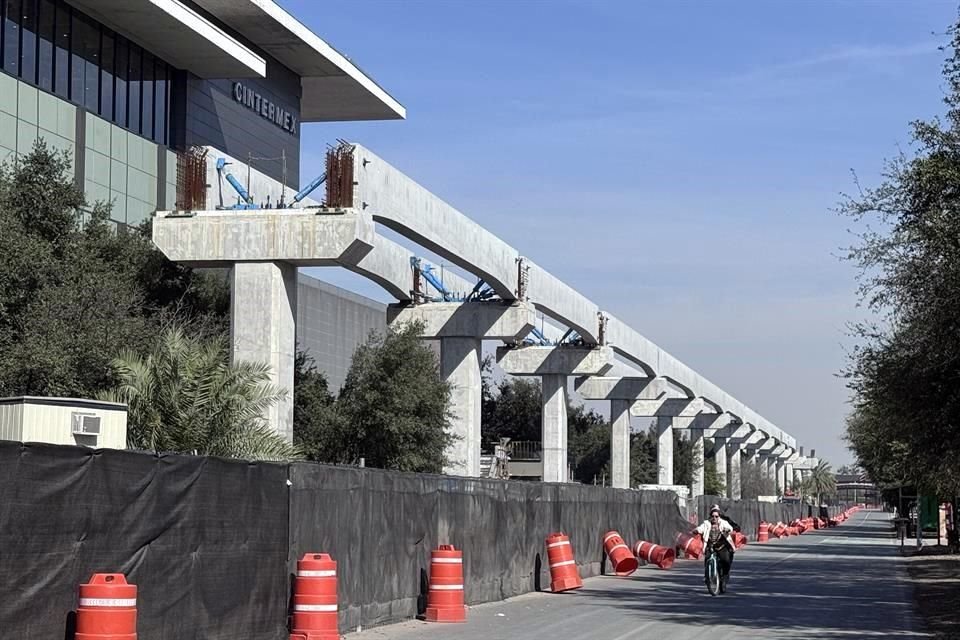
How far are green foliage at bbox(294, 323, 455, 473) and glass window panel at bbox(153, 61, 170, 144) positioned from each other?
9856 millimetres

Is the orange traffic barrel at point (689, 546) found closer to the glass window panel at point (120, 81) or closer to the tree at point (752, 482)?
the glass window panel at point (120, 81)

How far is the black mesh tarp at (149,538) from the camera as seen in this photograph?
12641 millimetres

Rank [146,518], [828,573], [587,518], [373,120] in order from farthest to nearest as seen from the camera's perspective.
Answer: [373,120], [828,573], [587,518], [146,518]

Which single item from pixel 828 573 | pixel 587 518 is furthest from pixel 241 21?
pixel 828 573

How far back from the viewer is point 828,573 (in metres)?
40.4

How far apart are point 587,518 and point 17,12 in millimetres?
20673

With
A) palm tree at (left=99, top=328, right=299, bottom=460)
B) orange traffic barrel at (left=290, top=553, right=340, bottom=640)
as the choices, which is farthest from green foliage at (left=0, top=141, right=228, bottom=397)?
orange traffic barrel at (left=290, top=553, right=340, bottom=640)

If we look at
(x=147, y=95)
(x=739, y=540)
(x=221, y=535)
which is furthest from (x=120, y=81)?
(x=221, y=535)

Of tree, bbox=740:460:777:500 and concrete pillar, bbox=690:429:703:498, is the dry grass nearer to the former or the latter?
concrete pillar, bbox=690:429:703:498

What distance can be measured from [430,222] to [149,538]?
919 inches

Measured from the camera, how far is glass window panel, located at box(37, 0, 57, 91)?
4209 cm

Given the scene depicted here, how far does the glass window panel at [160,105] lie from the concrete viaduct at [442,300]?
32.9ft

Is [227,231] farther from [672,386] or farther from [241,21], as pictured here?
[672,386]

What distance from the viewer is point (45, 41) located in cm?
4238
